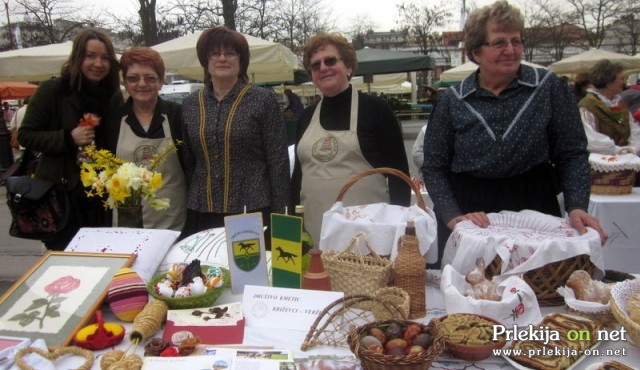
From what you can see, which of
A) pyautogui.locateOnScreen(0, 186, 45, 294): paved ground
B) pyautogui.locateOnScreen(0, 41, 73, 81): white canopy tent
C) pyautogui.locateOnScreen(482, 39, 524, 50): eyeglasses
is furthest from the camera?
pyautogui.locateOnScreen(0, 41, 73, 81): white canopy tent

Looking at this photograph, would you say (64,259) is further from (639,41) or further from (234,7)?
(639,41)

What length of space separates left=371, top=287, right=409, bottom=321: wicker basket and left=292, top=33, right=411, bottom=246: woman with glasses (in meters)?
0.89

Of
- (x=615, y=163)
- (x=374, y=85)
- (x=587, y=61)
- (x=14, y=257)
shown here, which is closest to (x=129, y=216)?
Result: (x=615, y=163)

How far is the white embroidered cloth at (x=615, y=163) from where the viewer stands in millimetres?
3475

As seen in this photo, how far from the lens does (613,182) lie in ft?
11.7

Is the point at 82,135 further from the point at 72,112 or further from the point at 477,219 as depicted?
the point at 477,219

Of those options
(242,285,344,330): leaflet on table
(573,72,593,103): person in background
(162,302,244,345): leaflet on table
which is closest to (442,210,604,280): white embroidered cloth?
(242,285,344,330): leaflet on table

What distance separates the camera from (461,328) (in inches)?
50.6

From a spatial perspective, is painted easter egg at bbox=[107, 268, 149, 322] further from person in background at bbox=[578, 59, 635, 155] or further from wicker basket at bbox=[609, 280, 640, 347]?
person in background at bbox=[578, 59, 635, 155]

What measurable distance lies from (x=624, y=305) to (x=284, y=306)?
94 centimetres

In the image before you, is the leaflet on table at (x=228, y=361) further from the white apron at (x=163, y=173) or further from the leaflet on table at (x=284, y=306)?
the white apron at (x=163, y=173)

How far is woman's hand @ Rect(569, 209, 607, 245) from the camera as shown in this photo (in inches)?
63.1

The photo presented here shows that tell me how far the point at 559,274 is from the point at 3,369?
1.51 m

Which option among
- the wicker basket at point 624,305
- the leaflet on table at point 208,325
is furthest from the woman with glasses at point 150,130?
the wicker basket at point 624,305
